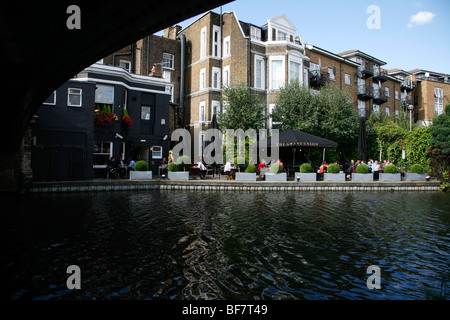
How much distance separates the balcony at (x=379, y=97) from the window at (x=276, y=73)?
57.8ft

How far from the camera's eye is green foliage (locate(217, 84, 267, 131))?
79.3 ft

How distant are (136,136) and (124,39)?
19703 millimetres

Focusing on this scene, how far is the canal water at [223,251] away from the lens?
15.5 ft

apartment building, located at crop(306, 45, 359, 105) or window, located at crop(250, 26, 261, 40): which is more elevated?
window, located at crop(250, 26, 261, 40)

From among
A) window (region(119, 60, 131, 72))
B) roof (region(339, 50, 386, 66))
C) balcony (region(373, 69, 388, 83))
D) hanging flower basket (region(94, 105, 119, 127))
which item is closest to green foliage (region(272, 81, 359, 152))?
roof (region(339, 50, 386, 66))

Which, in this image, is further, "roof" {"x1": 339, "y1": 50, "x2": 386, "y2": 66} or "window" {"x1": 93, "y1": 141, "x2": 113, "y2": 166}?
"roof" {"x1": 339, "y1": 50, "x2": 386, "y2": 66}

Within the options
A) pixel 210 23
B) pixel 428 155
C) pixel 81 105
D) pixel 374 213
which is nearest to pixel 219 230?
pixel 374 213

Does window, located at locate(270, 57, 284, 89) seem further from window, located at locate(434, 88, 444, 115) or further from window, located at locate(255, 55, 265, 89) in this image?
window, located at locate(434, 88, 444, 115)

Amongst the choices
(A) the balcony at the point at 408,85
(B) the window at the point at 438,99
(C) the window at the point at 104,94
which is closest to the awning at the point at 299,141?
(C) the window at the point at 104,94

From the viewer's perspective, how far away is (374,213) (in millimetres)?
10766

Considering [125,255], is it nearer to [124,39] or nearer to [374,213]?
[124,39]

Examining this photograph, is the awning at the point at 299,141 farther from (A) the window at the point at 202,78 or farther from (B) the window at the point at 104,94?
(B) the window at the point at 104,94

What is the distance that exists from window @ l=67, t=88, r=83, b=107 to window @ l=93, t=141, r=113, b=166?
2.96 metres
